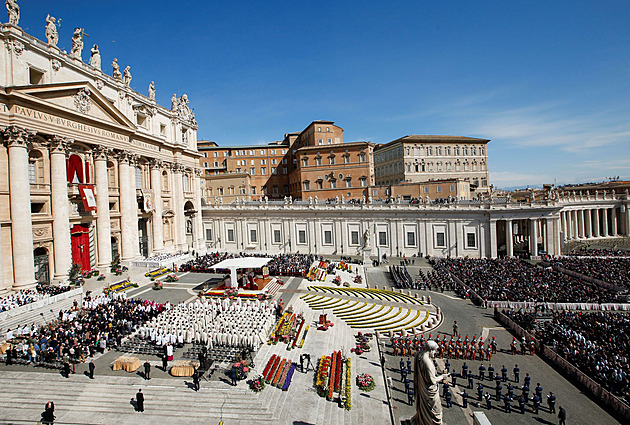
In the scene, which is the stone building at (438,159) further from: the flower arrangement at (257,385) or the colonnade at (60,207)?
the flower arrangement at (257,385)

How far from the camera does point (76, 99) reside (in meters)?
30.1

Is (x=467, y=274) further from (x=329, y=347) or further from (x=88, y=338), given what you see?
(x=88, y=338)

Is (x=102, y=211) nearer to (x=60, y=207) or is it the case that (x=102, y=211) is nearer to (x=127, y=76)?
(x=60, y=207)

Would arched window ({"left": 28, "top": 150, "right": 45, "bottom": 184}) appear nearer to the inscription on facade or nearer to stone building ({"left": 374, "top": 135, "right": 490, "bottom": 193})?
the inscription on facade

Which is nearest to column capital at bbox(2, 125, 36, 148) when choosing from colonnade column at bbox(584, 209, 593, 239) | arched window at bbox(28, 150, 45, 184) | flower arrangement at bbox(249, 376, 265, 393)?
arched window at bbox(28, 150, 45, 184)

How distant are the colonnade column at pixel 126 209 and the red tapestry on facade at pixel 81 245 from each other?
4.20m

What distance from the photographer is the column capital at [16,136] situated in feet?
81.9

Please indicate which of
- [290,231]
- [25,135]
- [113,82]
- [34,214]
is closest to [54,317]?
[34,214]

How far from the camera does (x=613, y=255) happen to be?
41312mm

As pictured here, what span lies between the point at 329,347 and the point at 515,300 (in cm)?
1633

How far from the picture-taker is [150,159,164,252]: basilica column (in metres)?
42.4

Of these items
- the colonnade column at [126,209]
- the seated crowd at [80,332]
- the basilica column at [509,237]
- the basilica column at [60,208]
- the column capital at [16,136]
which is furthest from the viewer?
the basilica column at [509,237]

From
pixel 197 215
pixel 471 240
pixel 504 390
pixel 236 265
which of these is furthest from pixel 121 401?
pixel 197 215

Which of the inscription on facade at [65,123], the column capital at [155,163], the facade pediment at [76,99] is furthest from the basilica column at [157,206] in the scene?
the facade pediment at [76,99]
